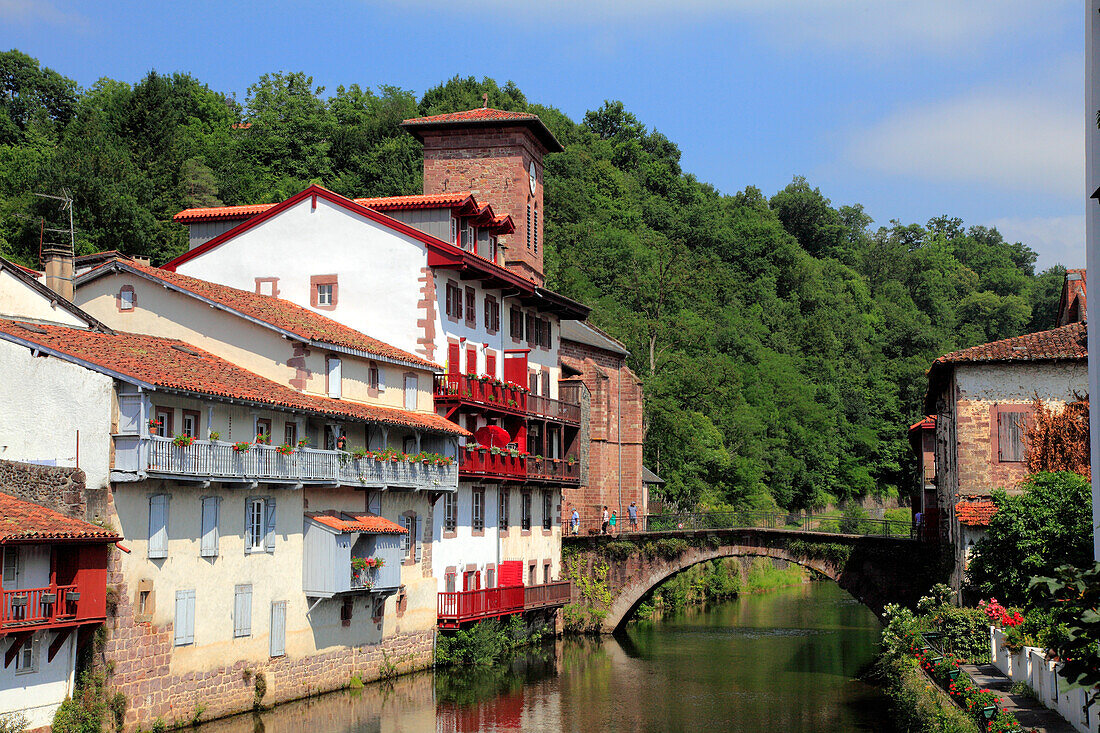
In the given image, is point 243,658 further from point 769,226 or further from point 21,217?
point 769,226

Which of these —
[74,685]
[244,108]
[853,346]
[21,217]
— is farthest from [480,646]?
[853,346]

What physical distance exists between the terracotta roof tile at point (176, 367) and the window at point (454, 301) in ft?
21.6

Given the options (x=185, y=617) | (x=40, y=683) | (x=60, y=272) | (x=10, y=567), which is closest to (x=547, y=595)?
(x=185, y=617)

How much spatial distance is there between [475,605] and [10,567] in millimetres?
20063

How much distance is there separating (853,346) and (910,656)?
278ft

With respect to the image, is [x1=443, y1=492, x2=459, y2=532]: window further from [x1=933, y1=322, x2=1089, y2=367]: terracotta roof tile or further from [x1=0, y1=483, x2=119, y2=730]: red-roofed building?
[x1=0, y1=483, x2=119, y2=730]: red-roofed building

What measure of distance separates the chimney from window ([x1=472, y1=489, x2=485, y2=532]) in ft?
52.4

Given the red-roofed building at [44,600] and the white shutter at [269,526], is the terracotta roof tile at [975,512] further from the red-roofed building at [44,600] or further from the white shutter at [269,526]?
the red-roofed building at [44,600]

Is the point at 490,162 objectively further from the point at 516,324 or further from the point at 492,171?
the point at 516,324

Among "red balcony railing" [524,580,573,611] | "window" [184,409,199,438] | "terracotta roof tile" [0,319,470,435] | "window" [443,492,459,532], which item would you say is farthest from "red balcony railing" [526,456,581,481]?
"window" [184,409,199,438]

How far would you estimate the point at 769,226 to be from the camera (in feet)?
387

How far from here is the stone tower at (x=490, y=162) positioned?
54156 millimetres

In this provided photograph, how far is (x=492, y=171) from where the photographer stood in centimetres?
5453

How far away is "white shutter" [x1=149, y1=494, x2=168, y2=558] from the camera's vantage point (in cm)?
2830
